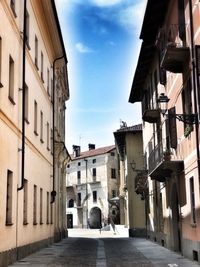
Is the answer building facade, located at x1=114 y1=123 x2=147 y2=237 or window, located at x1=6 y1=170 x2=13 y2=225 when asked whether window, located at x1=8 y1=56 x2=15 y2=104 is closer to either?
window, located at x1=6 y1=170 x2=13 y2=225

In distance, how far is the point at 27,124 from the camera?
803 inches

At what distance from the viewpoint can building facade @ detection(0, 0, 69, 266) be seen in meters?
16.0

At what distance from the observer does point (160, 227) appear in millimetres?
26594

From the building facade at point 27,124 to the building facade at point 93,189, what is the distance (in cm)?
4908

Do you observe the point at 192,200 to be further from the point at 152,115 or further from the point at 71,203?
the point at 71,203

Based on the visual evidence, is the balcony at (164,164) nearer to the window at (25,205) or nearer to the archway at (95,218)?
the window at (25,205)

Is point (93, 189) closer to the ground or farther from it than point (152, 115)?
farther from it

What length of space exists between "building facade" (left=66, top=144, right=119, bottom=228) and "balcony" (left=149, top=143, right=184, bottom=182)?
5440 cm

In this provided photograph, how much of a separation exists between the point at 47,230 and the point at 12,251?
10.4 meters

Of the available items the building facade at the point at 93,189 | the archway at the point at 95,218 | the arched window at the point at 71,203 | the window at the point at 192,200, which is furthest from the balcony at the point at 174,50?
the arched window at the point at 71,203

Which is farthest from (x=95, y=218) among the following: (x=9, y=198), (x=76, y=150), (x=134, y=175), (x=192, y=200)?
(x=9, y=198)

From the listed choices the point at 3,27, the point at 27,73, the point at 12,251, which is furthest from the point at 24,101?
the point at 12,251

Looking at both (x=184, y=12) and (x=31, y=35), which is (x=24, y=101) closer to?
(x=31, y=35)

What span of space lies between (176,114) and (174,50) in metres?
2.16
